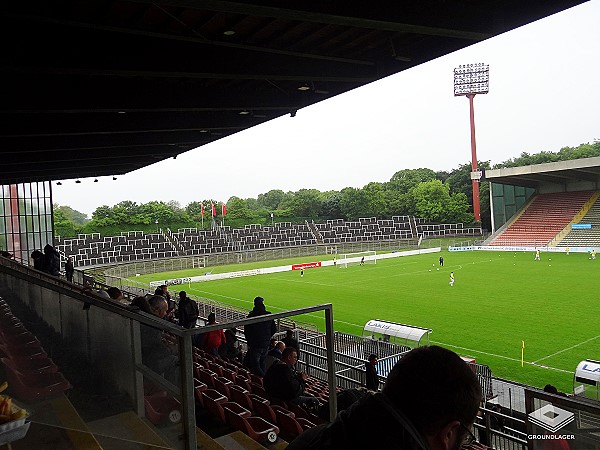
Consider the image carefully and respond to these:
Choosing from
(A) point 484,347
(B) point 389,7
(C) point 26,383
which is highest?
(B) point 389,7

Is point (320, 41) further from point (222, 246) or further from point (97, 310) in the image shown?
point (222, 246)

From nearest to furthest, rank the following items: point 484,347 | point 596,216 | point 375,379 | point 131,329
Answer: point 131,329, point 375,379, point 484,347, point 596,216

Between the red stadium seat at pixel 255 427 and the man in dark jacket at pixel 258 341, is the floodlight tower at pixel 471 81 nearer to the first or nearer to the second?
the man in dark jacket at pixel 258 341

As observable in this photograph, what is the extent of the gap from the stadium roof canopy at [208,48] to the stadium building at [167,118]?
19 millimetres

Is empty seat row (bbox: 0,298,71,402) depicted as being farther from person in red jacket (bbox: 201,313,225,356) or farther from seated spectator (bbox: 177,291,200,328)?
seated spectator (bbox: 177,291,200,328)

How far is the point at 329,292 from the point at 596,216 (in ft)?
117

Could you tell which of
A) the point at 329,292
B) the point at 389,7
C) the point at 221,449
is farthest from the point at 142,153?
the point at 329,292

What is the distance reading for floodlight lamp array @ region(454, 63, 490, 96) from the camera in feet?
260

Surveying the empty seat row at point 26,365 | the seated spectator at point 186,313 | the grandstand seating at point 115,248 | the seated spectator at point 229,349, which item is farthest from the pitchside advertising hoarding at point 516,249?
the empty seat row at point 26,365

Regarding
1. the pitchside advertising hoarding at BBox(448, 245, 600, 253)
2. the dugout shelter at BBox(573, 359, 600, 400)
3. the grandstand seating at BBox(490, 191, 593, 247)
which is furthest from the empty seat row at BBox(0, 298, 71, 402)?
the grandstand seating at BBox(490, 191, 593, 247)

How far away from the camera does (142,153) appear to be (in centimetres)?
1525

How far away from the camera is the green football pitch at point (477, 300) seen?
17.1 metres

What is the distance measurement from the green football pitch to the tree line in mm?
26527

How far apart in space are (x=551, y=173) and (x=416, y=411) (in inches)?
2210
